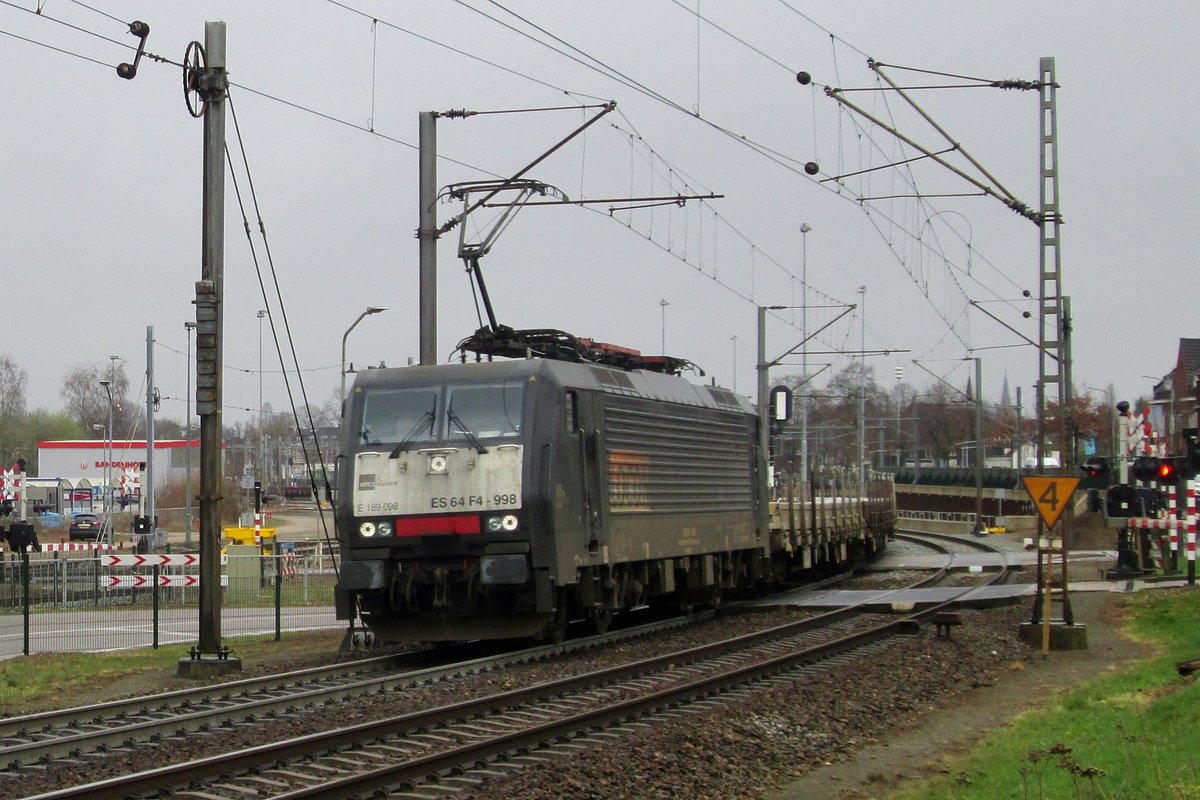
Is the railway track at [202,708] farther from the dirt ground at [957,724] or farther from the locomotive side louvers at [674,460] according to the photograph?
the dirt ground at [957,724]

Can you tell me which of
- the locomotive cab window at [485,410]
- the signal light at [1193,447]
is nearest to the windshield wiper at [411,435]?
the locomotive cab window at [485,410]

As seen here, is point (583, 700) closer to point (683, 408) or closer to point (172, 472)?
point (683, 408)

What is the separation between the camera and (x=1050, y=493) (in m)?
17.5

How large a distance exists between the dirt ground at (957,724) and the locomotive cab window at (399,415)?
6444 millimetres

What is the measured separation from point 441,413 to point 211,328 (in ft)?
8.73

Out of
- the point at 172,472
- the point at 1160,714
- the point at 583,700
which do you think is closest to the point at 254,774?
the point at 583,700

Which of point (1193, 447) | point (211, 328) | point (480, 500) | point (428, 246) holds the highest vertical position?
point (428, 246)

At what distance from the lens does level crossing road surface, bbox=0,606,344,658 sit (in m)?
20.2

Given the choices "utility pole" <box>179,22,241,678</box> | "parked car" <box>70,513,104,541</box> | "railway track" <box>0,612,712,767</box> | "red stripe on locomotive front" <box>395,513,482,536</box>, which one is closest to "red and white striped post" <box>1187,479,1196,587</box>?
"railway track" <box>0,612,712,767</box>

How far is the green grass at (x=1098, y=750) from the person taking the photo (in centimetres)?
837

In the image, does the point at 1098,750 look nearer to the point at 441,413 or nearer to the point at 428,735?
the point at 428,735

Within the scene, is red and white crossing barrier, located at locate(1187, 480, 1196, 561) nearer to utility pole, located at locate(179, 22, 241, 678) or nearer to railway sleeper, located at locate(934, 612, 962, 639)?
railway sleeper, located at locate(934, 612, 962, 639)

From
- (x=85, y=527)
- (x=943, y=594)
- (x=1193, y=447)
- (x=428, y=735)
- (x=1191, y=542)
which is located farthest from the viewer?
(x=85, y=527)

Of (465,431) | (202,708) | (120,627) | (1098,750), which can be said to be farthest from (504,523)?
(120,627)
